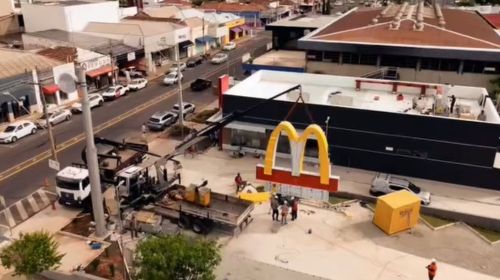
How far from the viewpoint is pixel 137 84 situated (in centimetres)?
6178

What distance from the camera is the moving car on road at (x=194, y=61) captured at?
74769mm

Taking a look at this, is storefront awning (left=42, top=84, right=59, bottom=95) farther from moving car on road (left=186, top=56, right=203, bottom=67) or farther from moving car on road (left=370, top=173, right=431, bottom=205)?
moving car on road (left=370, top=173, right=431, bottom=205)

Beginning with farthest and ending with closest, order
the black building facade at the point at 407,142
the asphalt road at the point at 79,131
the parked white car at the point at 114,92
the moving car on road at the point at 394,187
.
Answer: the parked white car at the point at 114,92 → the asphalt road at the point at 79,131 → the black building facade at the point at 407,142 → the moving car on road at the point at 394,187

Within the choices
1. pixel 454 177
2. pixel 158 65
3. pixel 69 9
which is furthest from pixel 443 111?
pixel 69 9

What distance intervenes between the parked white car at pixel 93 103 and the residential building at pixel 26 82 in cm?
208

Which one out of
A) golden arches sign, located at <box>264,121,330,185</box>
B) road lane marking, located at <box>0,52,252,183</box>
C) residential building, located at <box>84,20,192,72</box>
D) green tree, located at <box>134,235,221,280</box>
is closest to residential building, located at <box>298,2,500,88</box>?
road lane marking, located at <box>0,52,252,183</box>

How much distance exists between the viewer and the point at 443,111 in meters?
36.0

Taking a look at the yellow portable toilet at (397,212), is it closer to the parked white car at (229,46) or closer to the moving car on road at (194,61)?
the moving car on road at (194,61)

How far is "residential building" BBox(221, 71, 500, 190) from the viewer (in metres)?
34.2

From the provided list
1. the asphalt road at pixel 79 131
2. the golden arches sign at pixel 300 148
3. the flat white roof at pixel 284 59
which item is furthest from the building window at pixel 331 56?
the golden arches sign at pixel 300 148

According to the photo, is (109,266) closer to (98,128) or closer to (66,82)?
(66,82)

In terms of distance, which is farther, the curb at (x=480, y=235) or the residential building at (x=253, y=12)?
the residential building at (x=253, y=12)

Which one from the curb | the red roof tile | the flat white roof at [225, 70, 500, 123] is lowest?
the curb

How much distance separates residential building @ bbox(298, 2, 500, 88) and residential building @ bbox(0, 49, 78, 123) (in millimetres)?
26896
